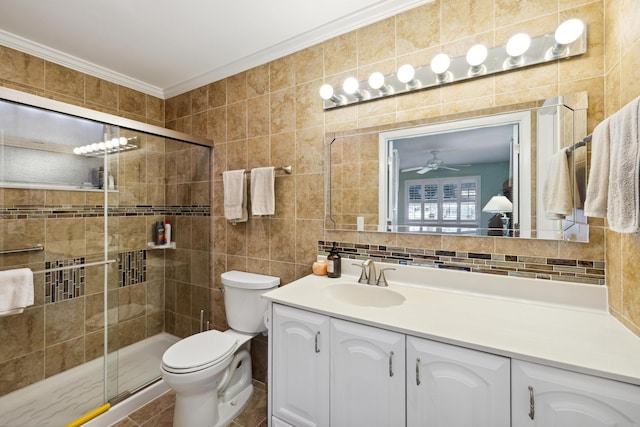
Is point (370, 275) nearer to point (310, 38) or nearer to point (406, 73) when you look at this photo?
point (406, 73)

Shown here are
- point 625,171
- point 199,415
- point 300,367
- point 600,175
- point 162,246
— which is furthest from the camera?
point 162,246

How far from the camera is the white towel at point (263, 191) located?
1.80 meters

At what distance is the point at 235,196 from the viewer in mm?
1948

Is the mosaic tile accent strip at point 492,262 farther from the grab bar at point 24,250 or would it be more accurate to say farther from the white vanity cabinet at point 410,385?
the grab bar at point 24,250

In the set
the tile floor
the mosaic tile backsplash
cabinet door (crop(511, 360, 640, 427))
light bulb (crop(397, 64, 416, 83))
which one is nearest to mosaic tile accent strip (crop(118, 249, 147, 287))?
the mosaic tile backsplash

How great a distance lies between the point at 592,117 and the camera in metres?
1.08

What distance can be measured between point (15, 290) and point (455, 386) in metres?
2.07

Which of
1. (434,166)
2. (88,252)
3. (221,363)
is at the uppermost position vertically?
(434,166)

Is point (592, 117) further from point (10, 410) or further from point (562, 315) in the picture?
point (10, 410)

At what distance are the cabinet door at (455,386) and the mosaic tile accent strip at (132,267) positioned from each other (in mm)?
1905

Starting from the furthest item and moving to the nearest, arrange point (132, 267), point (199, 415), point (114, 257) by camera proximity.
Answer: point (132, 267)
point (114, 257)
point (199, 415)

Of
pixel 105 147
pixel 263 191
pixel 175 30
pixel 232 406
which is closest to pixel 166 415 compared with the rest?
pixel 232 406

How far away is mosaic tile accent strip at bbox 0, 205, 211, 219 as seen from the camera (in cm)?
142

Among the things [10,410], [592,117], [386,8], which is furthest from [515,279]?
[10,410]
